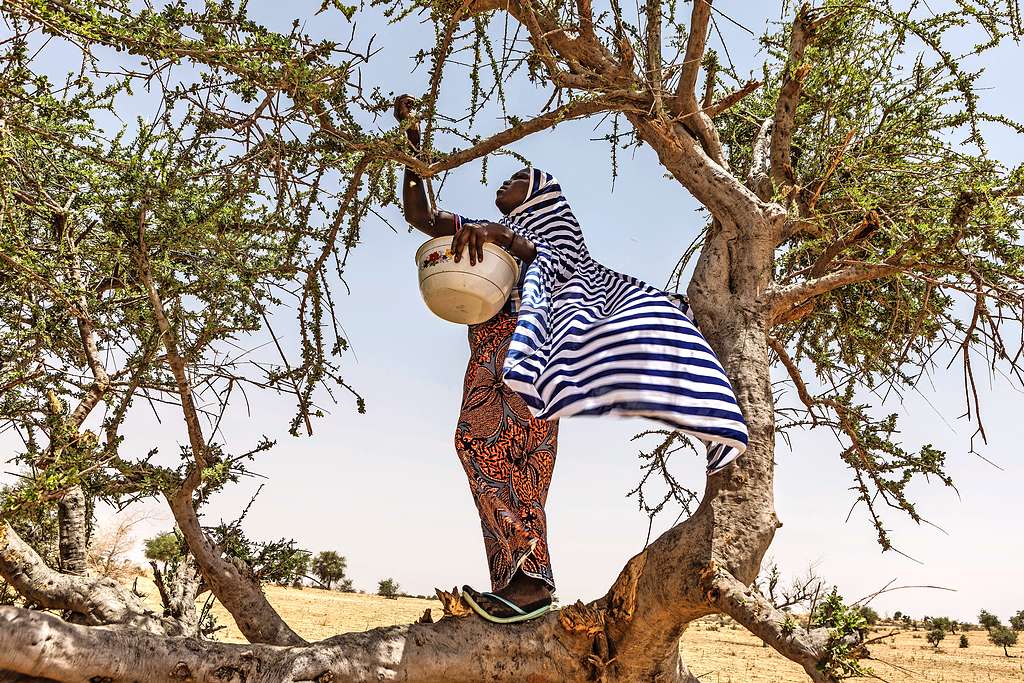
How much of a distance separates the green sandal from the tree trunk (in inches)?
102

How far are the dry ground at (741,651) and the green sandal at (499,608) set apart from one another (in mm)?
6845

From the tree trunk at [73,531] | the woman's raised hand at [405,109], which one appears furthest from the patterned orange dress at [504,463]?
the tree trunk at [73,531]

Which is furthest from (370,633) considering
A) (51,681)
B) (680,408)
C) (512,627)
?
(680,408)

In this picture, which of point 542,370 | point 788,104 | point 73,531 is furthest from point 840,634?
point 73,531

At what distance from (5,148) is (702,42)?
395 cm

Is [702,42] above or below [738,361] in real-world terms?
above

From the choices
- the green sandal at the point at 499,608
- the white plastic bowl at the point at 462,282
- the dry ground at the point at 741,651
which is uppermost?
the white plastic bowl at the point at 462,282

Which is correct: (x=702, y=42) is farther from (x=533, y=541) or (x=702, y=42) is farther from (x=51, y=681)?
(x=51, y=681)

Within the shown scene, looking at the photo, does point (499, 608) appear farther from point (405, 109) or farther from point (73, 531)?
point (73, 531)

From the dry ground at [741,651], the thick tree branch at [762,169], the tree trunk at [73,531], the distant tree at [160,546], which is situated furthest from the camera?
the distant tree at [160,546]

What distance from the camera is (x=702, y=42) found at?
4820mm

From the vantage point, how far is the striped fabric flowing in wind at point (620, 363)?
10.2 feet

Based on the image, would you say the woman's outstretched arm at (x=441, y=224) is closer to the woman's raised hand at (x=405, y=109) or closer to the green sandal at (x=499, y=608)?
the woman's raised hand at (x=405, y=109)

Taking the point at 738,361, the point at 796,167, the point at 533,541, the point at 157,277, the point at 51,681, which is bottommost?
the point at 51,681
